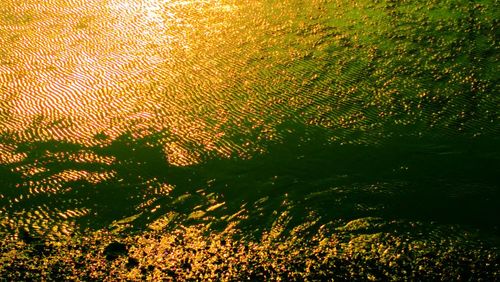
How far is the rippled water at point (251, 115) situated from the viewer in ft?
4.52

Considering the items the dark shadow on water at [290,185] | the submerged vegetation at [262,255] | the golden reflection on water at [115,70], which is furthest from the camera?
the golden reflection on water at [115,70]

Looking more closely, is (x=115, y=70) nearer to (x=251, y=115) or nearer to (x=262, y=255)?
(x=251, y=115)

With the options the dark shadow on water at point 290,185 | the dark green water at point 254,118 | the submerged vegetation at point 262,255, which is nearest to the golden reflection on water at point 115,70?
the dark green water at point 254,118

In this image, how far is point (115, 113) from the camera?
1.73 meters

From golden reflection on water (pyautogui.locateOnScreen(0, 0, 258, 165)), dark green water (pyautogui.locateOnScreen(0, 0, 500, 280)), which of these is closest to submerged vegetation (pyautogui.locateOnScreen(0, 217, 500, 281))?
dark green water (pyautogui.locateOnScreen(0, 0, 500, 280))

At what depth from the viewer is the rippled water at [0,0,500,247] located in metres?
1.38

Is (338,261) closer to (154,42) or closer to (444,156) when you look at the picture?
(444,156)

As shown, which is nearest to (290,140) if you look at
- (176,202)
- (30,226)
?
(176,202)

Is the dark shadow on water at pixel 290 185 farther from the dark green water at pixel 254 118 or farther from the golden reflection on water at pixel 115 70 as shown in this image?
the golden reflection on water at pixel 115 70

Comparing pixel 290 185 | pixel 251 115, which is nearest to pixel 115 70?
pixel 251 115

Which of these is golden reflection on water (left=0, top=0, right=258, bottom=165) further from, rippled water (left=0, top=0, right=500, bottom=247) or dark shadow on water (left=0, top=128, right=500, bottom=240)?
dark shadow on water (left=0, top=128, right=500, bottom=240)

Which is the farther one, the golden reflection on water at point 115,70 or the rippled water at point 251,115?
the golden reflection on water at point 115,70

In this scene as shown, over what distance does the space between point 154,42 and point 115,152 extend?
Result: 0.75 metres

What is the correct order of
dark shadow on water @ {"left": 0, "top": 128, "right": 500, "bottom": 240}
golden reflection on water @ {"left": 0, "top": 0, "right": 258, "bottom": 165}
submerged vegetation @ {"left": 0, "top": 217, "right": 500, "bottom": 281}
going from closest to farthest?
submerged vegetation @ {"left": 0, "top": 217, "right": 500, "bottom": 281}
dark shadow on water @ {"left": 0, "top": 128, "right": 500, "bottom": 240}
golden reflection on water @ {"left": 0, "top": 0, "right": 258, "bottom": 165}
